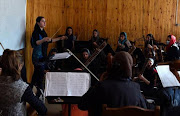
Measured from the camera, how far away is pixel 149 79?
3398mm

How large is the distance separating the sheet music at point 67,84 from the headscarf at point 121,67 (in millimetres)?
713

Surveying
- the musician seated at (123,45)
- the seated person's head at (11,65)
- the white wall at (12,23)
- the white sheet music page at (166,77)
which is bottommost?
the white sheet music page at (166,77)

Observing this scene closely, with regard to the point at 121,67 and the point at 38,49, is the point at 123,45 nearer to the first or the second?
the point at 38,49

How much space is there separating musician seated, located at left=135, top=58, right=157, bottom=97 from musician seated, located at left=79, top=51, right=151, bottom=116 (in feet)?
3.30

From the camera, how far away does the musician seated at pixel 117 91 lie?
1781 mm

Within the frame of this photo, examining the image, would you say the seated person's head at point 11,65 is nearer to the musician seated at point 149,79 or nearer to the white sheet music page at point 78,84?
the white sheet music page at point 78,84

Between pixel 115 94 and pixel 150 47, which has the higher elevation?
pixel 150 47

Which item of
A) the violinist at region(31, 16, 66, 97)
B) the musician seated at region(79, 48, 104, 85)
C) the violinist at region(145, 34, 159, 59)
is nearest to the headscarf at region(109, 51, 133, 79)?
the musician seated at region(79, 48, 104, 85)

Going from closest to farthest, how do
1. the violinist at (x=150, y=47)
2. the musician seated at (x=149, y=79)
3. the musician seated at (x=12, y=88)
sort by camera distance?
the musician seated at (x=12, y=88) < the musician seated at (x=149, y=79) < the violinist at (x=150, y=47)

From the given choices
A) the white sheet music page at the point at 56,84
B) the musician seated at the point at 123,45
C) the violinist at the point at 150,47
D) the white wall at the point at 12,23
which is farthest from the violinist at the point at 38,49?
the violinist at the point at 150,47

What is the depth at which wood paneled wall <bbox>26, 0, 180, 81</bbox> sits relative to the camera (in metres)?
7.50

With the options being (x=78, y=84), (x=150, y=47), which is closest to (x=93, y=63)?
(x=78, y=84)

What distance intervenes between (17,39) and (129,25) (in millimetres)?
4254

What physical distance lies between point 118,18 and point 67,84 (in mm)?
5535
